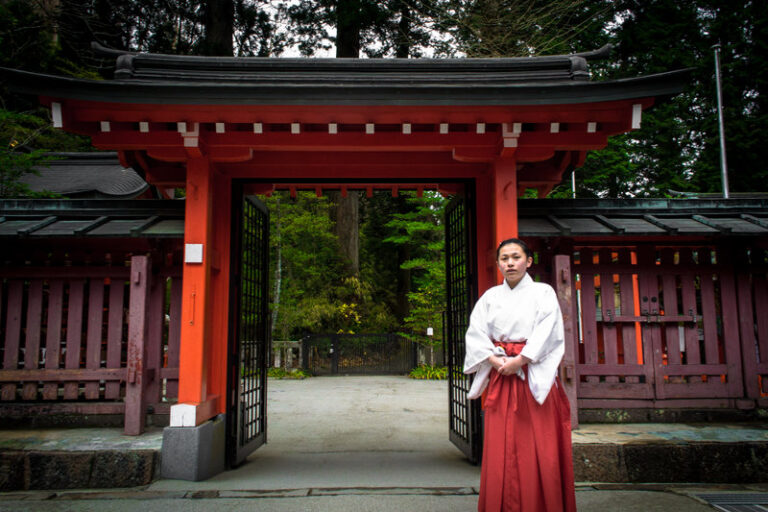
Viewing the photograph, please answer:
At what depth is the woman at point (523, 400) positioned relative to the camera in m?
2.85

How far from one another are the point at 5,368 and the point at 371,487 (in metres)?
3.71

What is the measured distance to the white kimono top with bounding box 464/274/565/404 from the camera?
289 centimetres

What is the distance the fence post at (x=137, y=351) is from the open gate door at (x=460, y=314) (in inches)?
120

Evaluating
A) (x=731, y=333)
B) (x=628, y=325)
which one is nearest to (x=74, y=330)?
(x=628, y=325)

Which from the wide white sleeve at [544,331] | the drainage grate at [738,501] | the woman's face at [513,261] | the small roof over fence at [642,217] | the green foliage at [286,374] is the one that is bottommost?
the green foliage at [286,374]

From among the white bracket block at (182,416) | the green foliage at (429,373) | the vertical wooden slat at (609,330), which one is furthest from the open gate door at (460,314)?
the green foliage at (429,373)

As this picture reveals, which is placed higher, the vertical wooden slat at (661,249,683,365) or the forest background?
the forest background

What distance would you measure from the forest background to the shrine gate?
8.26 meters

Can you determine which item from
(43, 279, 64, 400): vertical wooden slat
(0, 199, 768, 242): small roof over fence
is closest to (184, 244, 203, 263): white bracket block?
(0, 199, 768, 242): small roof over fence

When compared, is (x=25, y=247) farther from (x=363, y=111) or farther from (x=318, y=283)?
(x=318, y=283)

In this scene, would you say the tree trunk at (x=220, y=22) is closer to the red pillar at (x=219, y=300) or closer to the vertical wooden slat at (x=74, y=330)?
the red pillar at (x=219, y=300)

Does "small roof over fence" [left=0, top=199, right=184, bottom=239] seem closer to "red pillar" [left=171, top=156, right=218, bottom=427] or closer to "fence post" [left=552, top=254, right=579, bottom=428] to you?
"red pillar" [left=171, top=156, right=218, bottom=427]

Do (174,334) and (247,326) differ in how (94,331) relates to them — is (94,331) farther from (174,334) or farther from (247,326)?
(247,326)

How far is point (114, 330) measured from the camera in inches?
192
